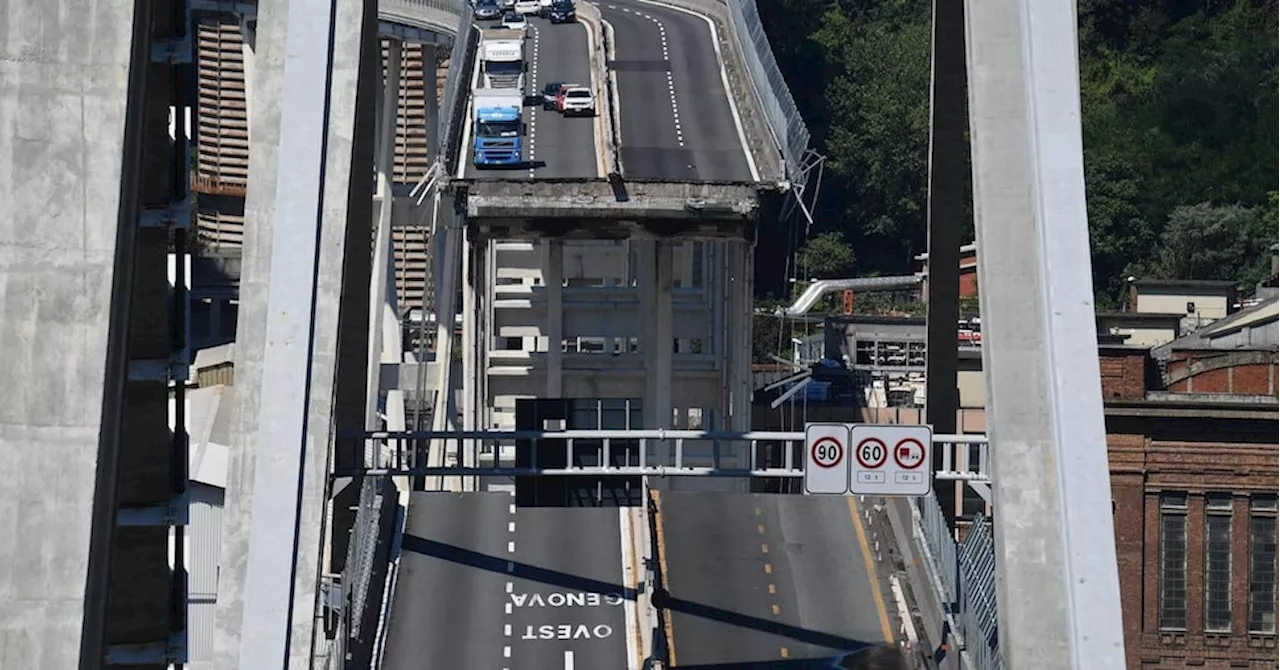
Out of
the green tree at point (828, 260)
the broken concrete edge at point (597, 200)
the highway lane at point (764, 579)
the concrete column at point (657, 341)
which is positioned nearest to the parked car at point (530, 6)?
the concrete column at point (657, 341)

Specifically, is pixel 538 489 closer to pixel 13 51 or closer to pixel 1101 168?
pixel 13 51

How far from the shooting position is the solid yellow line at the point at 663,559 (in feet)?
130

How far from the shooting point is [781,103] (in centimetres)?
6600

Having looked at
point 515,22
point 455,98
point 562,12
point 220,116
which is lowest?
point 455,98

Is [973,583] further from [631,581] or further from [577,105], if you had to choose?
[577,105]

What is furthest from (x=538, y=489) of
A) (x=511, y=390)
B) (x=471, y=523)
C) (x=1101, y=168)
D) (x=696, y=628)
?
(x=1101, y=168)

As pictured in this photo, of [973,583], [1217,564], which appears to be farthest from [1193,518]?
[973,583]

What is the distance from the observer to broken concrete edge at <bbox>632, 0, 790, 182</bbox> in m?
64.2

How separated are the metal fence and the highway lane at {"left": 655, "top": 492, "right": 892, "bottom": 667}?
51.1 feet

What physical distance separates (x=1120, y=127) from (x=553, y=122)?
45.5 m

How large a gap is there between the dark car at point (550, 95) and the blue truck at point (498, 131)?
4.99 metres

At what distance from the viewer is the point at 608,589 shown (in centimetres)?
4312

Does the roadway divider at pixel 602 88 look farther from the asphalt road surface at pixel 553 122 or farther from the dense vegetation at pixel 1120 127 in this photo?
the dense vegetation at pixel 1120 127

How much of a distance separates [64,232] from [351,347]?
58.9ft
